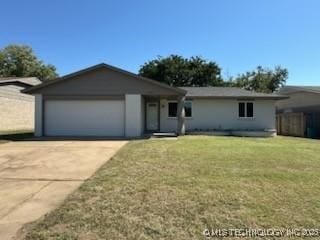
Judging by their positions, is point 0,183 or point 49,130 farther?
point 49,130

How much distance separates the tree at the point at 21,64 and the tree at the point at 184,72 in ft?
75.9

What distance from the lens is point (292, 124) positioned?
2644 centimetres

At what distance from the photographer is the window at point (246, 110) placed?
71.4 ft

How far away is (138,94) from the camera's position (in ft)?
59.8

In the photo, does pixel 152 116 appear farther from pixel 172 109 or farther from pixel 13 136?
pixel 13 136

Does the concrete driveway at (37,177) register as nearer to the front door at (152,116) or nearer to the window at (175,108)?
the front door at (152,116)

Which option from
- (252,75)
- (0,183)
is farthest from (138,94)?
(252,75)

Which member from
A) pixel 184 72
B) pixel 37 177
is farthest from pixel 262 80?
pixel 37 177

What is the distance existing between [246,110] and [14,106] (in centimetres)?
1816

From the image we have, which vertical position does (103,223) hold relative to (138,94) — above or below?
below

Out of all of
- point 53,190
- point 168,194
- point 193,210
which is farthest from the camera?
point 53,190

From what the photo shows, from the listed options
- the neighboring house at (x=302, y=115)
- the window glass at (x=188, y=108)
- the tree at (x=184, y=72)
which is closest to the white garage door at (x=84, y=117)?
the window glass at (x=188, y=108)

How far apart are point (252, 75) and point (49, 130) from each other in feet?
126

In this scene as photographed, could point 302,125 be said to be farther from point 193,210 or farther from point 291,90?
point 193,210
